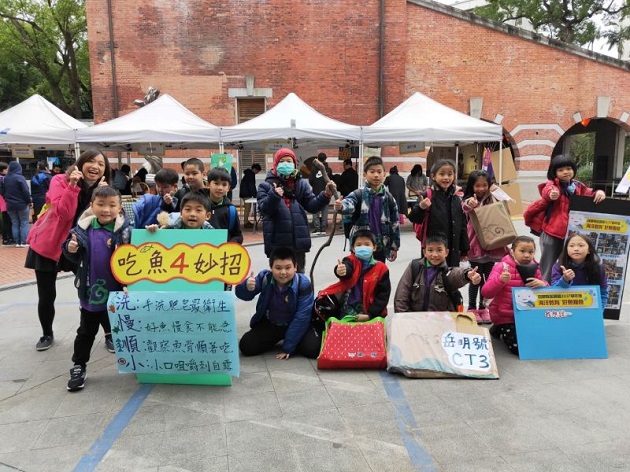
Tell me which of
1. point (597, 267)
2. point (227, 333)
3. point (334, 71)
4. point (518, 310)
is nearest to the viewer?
point (227, 333)

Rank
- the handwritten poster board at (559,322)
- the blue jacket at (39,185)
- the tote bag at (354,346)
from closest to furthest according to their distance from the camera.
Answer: the tote bag at (354,346) → the handwritten poster board at (559,322) → the blue jacket at (39,185)

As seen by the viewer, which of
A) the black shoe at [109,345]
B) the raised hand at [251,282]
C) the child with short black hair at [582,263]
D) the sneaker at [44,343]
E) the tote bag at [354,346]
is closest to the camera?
the raised hand at [251,282]

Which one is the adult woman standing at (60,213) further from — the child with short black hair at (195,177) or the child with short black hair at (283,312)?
the child with short black hair at (283,312)

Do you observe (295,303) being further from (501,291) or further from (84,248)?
(501,291)

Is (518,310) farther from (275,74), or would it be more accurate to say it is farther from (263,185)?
(275,74)

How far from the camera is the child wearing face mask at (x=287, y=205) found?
432cm

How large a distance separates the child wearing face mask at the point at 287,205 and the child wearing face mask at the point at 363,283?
1.74 ft

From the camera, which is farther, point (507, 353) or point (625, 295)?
point (625, 295)

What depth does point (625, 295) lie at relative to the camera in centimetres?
612

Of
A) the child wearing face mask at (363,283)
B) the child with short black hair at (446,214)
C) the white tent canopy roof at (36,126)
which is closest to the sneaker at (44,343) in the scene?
the child wearing face mask at (363,283)

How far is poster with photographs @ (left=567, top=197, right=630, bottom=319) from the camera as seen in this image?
179 inches

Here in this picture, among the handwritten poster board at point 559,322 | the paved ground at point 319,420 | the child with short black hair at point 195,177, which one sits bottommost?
the paved ground at point 319,420

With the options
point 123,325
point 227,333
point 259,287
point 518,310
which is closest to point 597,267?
point 518,310

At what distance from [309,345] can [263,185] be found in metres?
1.45
